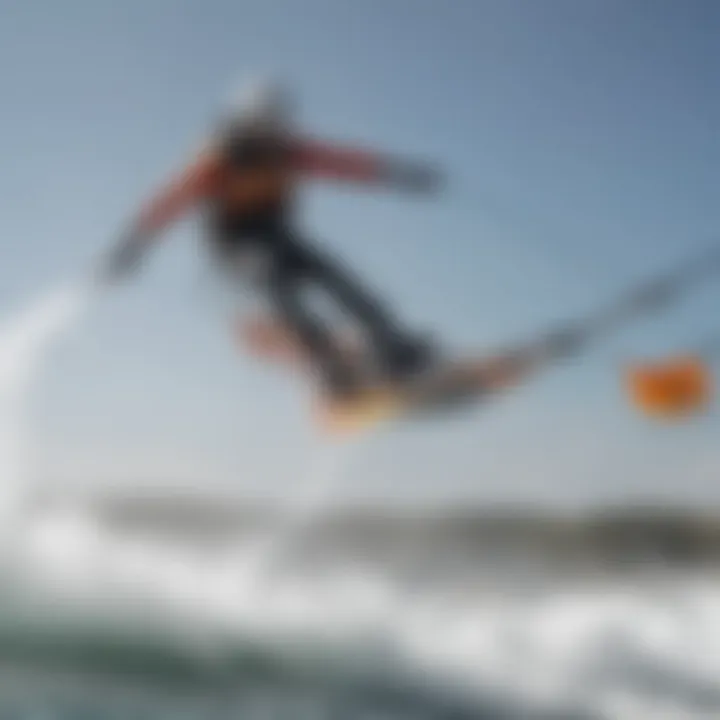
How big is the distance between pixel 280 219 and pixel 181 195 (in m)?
0.31

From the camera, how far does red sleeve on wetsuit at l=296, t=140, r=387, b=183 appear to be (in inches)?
149

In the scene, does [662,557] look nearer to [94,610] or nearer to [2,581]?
[94,610]

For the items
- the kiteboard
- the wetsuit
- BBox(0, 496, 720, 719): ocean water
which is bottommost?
BBox(0, 496, 720, 719): ocean water

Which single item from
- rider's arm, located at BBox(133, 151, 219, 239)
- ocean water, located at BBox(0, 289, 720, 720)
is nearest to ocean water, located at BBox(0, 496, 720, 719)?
ocean water, located at BBox(0, 289, 720, 720)

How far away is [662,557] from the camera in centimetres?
410

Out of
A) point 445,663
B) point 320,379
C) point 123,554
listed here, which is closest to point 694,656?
point 445,663

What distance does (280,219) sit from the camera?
3.75 m

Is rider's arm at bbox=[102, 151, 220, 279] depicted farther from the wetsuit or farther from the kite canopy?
the kite canopy

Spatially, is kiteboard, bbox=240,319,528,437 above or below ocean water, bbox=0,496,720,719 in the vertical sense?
above

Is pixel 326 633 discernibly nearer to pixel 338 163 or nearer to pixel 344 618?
pixel 344 618

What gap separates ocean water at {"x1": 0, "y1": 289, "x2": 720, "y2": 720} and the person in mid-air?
511mm

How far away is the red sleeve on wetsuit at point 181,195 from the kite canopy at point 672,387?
1.44 metres

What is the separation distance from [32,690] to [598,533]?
1.86 meters

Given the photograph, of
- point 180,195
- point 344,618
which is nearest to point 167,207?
point 180,195
